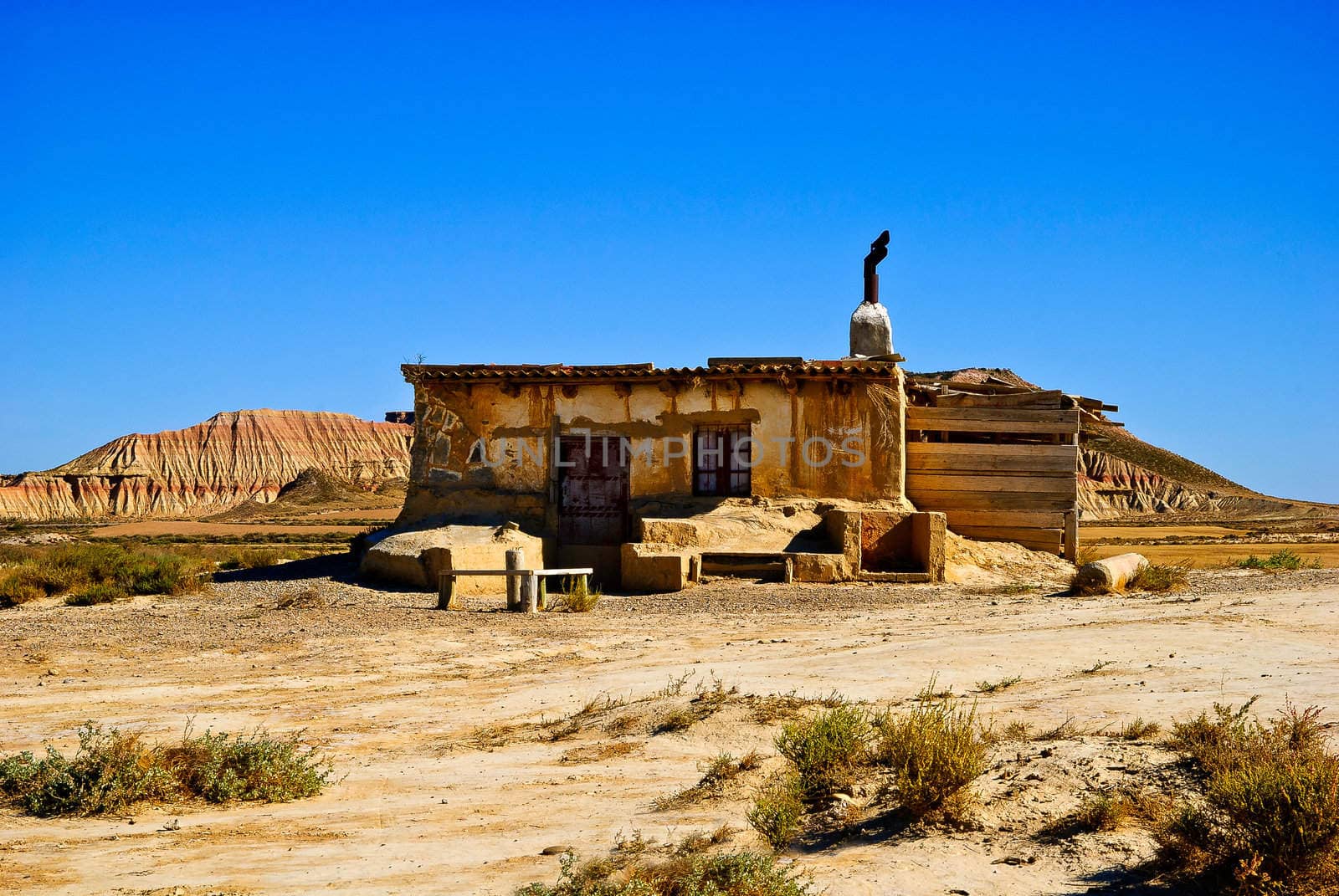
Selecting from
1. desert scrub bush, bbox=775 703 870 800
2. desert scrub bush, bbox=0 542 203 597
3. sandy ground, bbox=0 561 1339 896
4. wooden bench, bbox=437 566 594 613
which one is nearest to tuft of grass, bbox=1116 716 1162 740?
sandy ground, bbox=0 561 1339 896

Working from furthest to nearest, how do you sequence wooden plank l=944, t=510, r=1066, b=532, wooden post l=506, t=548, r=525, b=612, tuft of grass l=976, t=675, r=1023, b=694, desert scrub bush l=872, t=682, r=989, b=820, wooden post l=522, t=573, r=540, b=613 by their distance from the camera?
wooden plank l=944, t=510, r=1066, b=532
wooden post l=506, t=548, r=525, b=612
wooden post l=522, t=573, r=540, b=613
tuft of grass l=976, t=675, r=1023, b=694
desert scrub bush l=872, t=682, r=989, b=820

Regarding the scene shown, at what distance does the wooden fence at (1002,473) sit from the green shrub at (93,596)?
39.4 feet

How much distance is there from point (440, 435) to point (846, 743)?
1436 centimetres

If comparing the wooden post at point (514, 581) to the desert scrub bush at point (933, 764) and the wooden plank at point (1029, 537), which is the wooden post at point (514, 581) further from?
the desert scrub bush at point (933, 764)

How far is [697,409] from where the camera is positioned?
18.7 m

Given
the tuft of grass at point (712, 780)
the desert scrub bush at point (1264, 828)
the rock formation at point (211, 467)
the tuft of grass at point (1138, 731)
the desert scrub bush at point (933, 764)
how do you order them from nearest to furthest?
the desert scrub bush at point (1264, 828), the desert scrub bush at point (933, 764), the tuft of grass at point (712, 780), the tuft of grass at point (1138, 731), the rock formation at point (211, 467)

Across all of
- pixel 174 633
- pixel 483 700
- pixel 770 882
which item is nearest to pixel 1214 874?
pixel 770 882

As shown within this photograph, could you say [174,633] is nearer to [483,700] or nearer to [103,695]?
[103,695]

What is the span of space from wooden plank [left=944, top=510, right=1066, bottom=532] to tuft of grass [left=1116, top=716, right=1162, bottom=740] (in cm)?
1270

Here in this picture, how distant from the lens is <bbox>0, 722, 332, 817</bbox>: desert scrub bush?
630 cm

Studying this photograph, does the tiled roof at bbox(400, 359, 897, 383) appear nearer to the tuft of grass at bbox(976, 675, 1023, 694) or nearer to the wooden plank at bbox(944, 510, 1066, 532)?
the wooden plank at bbox(944, 510, 1066, 532)

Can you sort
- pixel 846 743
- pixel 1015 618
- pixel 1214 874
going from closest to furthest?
pixel 1214 874
pixel 846 743
pixel 1015 618

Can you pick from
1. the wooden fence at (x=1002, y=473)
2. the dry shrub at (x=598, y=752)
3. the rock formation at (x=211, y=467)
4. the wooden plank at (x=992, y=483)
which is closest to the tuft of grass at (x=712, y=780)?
the dry shrub at (x=598, y=752)

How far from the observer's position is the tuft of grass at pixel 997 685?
26.4 feet
